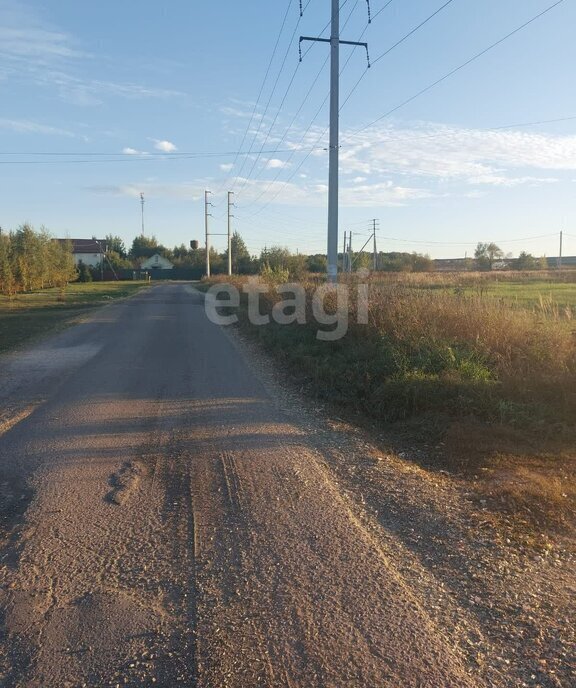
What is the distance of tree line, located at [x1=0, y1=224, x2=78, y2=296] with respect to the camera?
42031 mm

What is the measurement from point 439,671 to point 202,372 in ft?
28.3

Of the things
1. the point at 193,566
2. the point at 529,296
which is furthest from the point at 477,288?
the point at 193,566

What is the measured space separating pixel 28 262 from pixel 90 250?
6431 centimetres

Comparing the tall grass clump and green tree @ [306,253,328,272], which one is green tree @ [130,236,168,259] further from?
the tall grass clump

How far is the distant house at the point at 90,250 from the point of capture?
103812 millimetres

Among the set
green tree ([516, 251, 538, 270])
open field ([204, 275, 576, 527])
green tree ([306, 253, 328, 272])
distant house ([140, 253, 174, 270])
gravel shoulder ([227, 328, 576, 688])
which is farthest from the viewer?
distant house ([140, 253, 174, 270])

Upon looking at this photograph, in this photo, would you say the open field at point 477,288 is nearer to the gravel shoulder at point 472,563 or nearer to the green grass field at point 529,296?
the green grass field at point 529,296

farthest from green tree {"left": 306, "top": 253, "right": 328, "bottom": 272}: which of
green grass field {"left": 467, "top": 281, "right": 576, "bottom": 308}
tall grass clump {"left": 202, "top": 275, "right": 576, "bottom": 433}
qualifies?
tall grass clump {"left": 202, "top": 275, "right": 576, "bottom": 433}

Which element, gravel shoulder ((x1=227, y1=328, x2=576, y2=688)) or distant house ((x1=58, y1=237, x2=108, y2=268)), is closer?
gravel shoulder ((x1=227, y1=328, x2=576, y2=688))

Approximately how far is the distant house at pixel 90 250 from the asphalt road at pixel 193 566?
321ft

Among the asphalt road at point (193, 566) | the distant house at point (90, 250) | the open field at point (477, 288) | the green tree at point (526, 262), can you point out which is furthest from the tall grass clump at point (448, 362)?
the distant house at point (90, 250)

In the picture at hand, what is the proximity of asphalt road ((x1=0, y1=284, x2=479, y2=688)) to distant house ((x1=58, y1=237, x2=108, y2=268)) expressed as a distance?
97.9 metres

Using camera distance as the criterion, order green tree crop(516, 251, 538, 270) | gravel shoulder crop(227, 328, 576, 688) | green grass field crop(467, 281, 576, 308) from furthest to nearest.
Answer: green tree crop(516, 251, 538, 270) → green grass field crop(467, 281, 576, 308) → gravel shoulder crop(227, 328, 576, 688)

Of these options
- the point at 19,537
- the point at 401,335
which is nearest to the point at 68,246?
the point at 401,335
